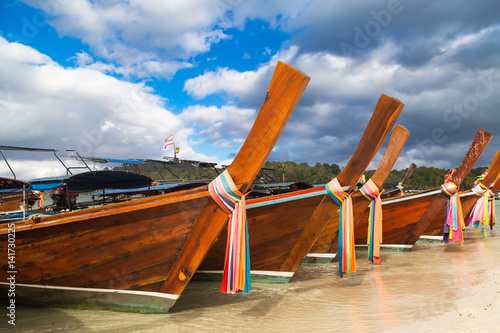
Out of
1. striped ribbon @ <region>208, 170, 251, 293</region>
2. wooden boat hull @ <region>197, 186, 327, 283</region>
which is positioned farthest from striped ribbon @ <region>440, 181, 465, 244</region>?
striped ribbon @ <region>208, 170, 251, 293</region>

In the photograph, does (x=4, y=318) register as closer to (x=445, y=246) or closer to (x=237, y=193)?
(x=237, y=193)

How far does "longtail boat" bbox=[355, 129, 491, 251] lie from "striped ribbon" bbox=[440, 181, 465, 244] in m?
0.12

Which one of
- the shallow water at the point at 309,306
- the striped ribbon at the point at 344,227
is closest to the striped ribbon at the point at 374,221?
the shallow water at the point at 309,306

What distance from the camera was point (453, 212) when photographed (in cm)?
805

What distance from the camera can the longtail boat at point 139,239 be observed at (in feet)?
11.1

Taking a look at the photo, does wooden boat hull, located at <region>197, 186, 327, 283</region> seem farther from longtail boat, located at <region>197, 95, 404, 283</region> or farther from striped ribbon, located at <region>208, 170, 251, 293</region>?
striped ribbon, located at <region>208, 170, 251, 293</region>

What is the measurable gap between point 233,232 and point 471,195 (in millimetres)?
10133

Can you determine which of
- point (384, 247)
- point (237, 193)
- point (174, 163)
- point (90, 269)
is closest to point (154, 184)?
point (174, 163)

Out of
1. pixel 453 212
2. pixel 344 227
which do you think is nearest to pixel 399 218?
pixel 453 212

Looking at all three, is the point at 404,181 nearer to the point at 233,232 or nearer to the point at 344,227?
the point at 344,227

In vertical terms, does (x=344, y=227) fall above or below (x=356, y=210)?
below

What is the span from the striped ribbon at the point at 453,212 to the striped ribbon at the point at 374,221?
2.83m

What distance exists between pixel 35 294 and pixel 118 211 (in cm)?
195

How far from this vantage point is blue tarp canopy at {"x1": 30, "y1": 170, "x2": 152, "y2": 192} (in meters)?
7.63
